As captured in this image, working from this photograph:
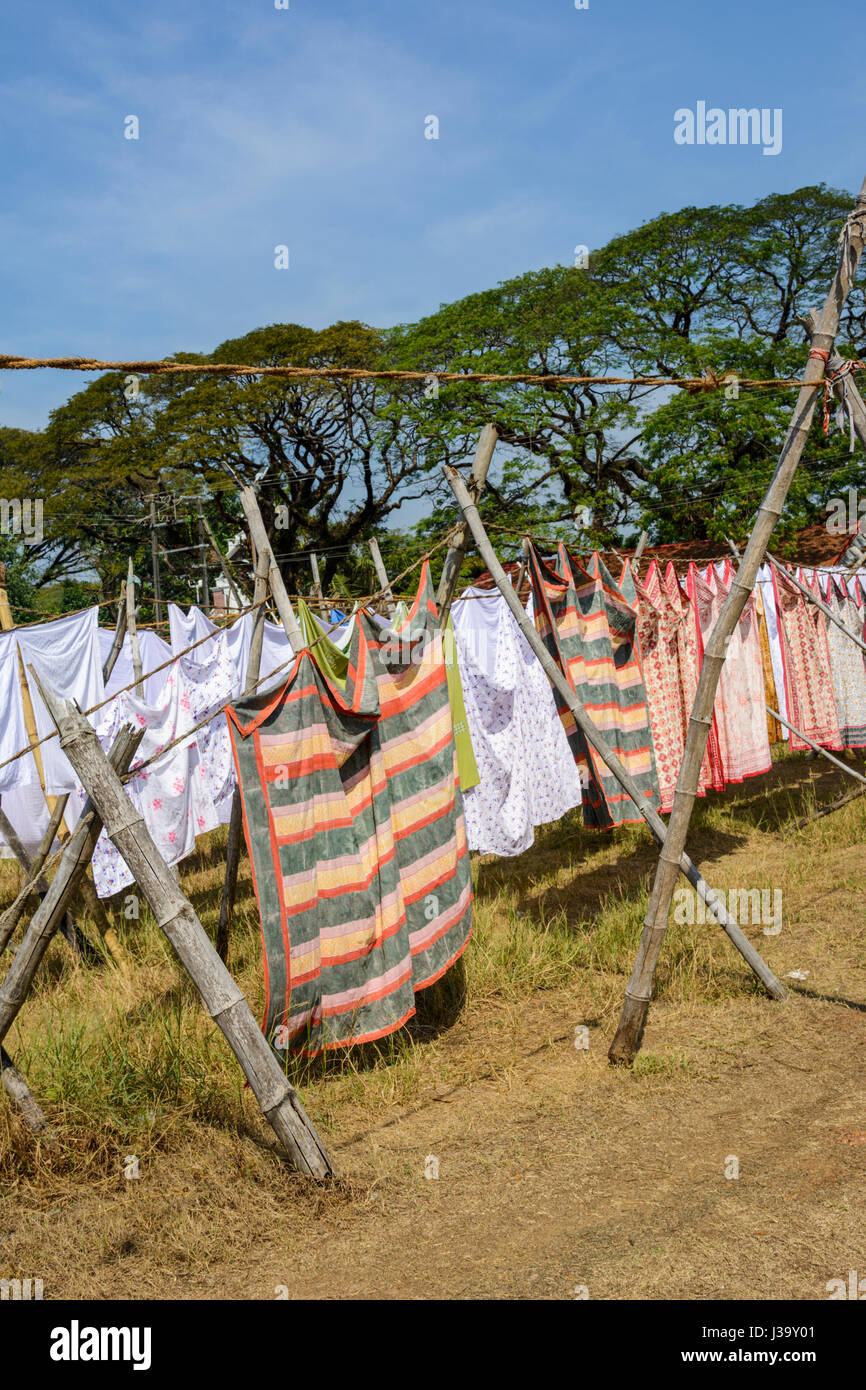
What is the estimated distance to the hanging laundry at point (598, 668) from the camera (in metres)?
5.82

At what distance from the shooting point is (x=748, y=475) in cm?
1977

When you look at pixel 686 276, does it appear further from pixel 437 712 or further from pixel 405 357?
pixel 437 712

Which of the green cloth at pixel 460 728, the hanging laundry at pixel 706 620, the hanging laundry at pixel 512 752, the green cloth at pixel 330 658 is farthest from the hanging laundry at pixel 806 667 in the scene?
the green cloth at pixel 330 658

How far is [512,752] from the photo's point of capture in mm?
6477

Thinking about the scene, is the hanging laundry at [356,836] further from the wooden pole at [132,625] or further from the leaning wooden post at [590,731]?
the wooden pole at [132,625]

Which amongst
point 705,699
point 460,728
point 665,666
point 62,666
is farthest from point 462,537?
point 62,666

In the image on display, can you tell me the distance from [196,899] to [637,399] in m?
17.1

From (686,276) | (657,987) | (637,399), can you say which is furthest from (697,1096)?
(686,276)

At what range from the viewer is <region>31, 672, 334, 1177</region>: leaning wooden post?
348cm

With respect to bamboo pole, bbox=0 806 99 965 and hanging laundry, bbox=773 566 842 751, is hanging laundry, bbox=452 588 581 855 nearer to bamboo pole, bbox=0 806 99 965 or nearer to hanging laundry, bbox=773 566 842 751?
bamboo pole, bbox=0 806 99 965

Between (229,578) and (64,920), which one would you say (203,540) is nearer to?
(229,578)

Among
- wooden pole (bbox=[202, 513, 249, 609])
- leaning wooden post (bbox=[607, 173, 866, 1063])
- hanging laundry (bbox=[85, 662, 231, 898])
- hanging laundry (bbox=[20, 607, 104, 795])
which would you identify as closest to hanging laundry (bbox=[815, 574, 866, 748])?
leaning wooden post (bbox=[607, 173, 866, 1063])

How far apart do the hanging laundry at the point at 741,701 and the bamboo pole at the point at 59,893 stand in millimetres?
4954

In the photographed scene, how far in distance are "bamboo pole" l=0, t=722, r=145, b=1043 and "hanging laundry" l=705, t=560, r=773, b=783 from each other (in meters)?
4.95
